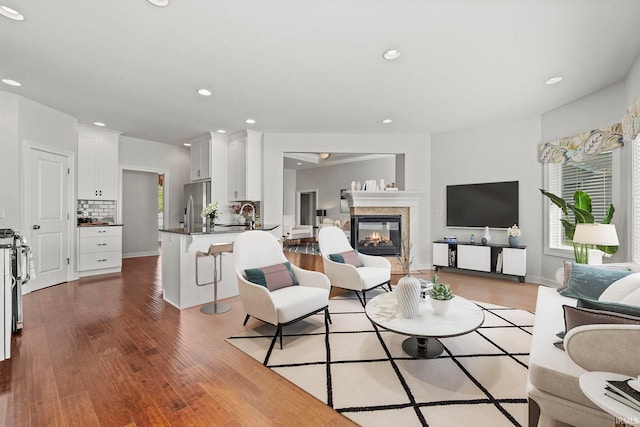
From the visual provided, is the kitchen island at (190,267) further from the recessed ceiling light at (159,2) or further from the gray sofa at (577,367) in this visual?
the gray sofa at (577,367)

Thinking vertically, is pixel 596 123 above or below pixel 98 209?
above

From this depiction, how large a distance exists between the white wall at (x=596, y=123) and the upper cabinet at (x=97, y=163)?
7596mm

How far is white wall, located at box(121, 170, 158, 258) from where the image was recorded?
21.7ft

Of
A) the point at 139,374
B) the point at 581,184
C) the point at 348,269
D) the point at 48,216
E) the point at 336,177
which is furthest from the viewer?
the point at 336,177

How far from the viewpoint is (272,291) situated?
8.84ft

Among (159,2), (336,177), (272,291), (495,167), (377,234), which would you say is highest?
(159,2)

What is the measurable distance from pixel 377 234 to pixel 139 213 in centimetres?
565

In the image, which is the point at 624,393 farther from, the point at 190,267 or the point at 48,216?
the point at 48,216

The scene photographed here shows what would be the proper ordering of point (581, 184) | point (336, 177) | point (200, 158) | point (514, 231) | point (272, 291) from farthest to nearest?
point (336, 177)
point (200, 158)
point (514, 231)
point (581, 184)
point (272, 291)

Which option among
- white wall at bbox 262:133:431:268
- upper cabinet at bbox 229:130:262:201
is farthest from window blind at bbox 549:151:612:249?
upper cabinet at bbox 229:130:262:201

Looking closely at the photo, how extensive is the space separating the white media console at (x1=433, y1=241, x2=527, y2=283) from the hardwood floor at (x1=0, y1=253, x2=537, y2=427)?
1327mm

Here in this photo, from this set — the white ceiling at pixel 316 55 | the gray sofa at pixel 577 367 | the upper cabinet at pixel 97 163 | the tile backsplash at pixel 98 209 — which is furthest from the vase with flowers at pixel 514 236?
the tile backsplash at pixel 98 209

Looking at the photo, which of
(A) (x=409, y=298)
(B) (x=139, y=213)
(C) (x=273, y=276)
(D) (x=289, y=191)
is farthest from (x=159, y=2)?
(D) (x=289, y=191)

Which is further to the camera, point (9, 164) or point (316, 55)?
point (9, 164)
